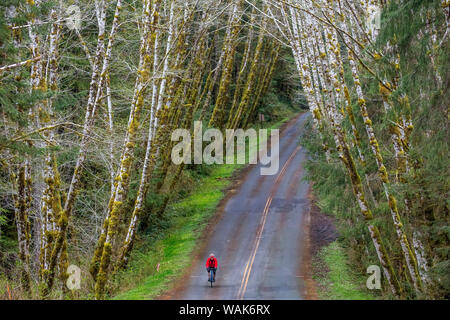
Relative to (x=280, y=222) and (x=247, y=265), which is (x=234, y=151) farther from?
(x=247, y=265)

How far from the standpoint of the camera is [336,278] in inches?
672

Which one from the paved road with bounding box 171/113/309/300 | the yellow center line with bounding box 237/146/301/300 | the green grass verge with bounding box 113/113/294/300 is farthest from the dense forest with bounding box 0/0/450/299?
the yellow center line with bounding box 237/146/301/300

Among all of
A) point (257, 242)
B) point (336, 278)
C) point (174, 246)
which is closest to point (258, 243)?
point (257, 242)

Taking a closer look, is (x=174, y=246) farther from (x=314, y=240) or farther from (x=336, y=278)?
(x=336, y=278)

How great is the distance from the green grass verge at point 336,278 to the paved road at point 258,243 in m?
0.77

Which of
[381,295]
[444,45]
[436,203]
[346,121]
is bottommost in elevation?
[381,295]

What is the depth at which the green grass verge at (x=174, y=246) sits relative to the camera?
54.3ft

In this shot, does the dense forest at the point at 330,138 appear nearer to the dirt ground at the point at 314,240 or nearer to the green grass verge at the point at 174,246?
the green grass verge at the point at 174,246

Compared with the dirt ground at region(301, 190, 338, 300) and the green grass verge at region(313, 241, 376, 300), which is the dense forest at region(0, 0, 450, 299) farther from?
the dirt ground at region(301, 190, 338, 300)

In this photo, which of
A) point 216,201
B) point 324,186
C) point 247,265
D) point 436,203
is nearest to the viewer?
point 436,203

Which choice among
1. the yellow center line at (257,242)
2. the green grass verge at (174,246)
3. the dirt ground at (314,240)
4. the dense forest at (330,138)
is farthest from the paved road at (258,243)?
the dense forest at (330,138)

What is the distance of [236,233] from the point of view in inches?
874
